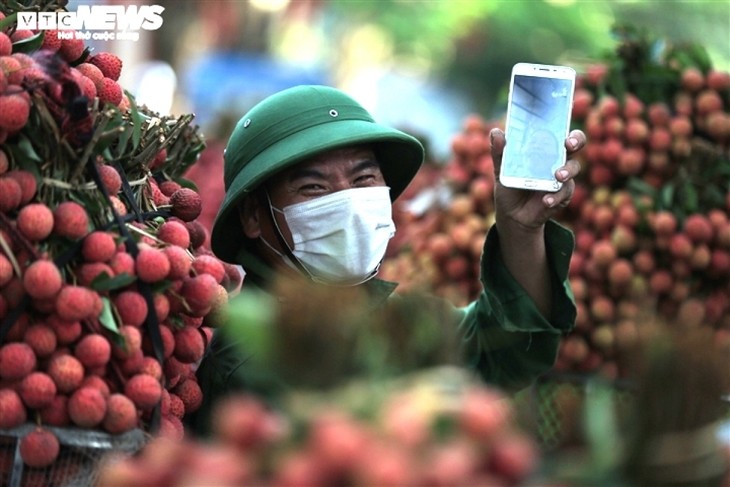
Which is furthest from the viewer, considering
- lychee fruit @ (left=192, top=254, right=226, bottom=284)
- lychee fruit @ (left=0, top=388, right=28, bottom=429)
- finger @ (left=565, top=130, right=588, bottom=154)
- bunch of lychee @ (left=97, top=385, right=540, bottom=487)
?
finger @ (left=565, top=130, right=588, bottom=154)

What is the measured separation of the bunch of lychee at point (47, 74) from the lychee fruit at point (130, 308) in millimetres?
348

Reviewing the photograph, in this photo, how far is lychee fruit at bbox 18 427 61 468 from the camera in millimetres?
1837

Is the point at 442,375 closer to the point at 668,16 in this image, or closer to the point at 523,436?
the point at 523,436

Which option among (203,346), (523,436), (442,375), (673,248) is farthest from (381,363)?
(673,248)

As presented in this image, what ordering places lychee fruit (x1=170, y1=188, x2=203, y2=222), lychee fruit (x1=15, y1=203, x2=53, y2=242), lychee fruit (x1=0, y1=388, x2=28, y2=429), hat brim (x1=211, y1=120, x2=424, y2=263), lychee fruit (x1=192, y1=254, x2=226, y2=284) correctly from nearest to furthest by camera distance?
lychee fruit (x1=0, y1=388, x2=28, y2=429) < lychee fruit (x1=15, y1=203, x2=53, y2=242) < lychee fruit (x1=192, y1=254, x2=226, y2=284) < lychee fruit (x1=170, y1=188, x2=203, y2=222) < hat brim (x1=211, y1=120, x2=424, y2=263)

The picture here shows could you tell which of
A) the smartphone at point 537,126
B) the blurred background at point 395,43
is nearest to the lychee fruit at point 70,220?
the smartphone at point 537,126

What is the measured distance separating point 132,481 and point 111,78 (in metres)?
1.34

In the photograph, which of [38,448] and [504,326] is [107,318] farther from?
[504,326]

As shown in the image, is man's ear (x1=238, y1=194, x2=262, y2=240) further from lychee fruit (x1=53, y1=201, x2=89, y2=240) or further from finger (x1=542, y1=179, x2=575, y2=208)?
lychee fruit (x1=53, y1=201, x2=89, y2=240)

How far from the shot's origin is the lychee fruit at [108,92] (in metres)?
2.32

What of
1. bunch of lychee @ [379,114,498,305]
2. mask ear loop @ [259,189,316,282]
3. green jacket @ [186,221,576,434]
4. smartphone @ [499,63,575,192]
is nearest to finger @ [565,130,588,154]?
smartphone @ [499,63,575,192]

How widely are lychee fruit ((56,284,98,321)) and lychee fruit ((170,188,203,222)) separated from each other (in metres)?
0.55

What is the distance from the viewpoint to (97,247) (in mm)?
1972

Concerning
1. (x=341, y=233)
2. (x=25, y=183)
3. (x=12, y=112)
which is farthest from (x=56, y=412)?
(x=341, y=233)
